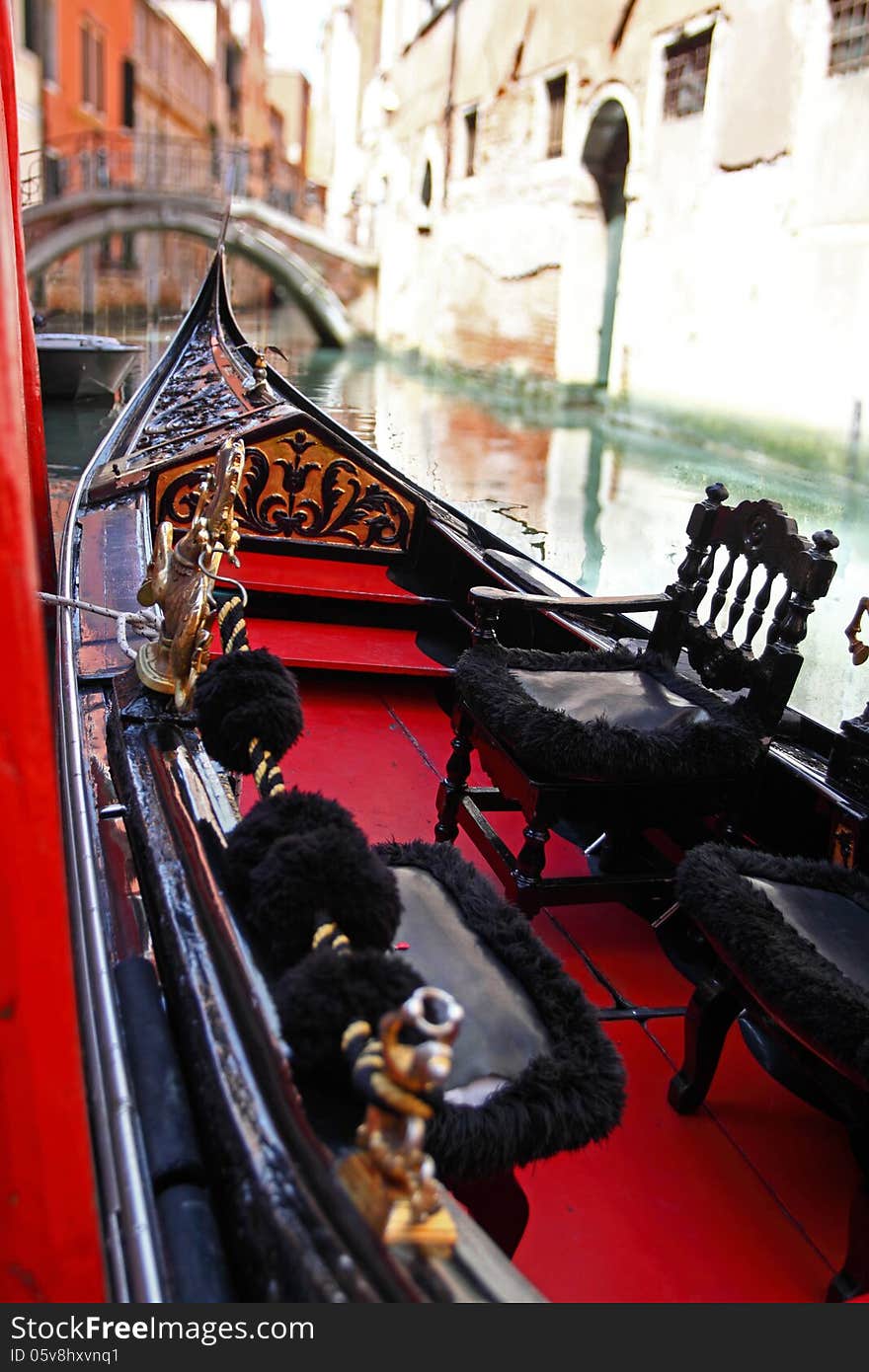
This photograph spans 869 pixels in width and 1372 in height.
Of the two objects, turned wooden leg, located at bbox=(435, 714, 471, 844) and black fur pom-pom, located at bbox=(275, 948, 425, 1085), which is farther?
turned wooden leg, located at bbox=(435, 714, 471, 844)

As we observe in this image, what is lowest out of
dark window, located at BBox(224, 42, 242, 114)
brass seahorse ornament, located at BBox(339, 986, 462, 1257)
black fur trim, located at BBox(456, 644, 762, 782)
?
black fur trim, located at BBox(456, 644, 762, 782)

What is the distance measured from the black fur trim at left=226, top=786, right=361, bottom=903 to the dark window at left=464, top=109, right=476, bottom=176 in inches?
438

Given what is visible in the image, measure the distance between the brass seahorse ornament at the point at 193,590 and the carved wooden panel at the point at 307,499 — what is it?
115 cm

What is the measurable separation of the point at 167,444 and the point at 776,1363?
79.3 inches

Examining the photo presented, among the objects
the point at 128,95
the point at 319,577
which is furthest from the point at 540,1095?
the point at 128,95

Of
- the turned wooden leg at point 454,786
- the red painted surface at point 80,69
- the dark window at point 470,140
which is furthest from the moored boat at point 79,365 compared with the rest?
the dark window at point 470,140

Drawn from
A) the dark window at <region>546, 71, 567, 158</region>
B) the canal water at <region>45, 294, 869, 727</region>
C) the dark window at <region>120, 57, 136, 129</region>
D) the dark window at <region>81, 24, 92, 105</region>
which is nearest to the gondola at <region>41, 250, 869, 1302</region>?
the canal water at <region>45, 294, 869, 727</region>

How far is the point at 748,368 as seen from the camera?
603 centimetres

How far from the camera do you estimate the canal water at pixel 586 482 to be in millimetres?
4086

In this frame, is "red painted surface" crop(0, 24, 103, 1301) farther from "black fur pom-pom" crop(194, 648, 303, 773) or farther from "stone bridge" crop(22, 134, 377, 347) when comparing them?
"stone bridge" crop(22, 134, 377, 347)

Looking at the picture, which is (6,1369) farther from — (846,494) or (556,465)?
(556,465)

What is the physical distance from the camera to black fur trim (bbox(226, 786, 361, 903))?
59 centimetres

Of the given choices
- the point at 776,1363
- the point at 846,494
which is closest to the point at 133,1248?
the point at 776,1363

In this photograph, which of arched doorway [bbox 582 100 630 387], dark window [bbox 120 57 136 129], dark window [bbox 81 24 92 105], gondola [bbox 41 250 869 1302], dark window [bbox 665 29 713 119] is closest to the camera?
gondola [bbox 41 250 869 1302]
